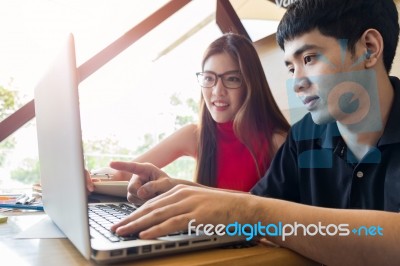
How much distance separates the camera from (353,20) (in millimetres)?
711

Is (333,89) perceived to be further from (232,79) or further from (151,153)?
(151,153)

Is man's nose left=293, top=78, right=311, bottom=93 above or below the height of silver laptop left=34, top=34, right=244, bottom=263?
above

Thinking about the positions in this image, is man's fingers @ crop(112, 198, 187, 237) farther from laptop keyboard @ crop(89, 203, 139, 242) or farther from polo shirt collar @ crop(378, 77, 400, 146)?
polo shirt collar @ crop(378, 77, 400, 146)

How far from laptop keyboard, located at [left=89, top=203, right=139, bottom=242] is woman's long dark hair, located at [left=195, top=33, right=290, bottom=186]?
0.67 m

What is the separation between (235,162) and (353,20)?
0.77 metres

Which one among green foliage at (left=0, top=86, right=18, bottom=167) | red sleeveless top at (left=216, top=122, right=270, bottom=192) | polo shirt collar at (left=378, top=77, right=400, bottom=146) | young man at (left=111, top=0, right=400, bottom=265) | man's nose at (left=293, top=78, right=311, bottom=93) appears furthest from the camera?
green foliage at (left=0, top=86, right=18, bottom=167)

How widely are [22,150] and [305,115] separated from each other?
1.66m

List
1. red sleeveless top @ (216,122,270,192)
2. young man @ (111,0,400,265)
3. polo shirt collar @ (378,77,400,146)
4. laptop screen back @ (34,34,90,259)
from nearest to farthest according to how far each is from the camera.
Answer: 1. laptop screen back @ (34,34,90,259)
2. young man @ (111,0,400,265)
3. polo shirt collar @ (378,77,400,146)
4. red sleeveless top @ (216,122,270,192)

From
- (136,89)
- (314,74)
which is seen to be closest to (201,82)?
(314,74)

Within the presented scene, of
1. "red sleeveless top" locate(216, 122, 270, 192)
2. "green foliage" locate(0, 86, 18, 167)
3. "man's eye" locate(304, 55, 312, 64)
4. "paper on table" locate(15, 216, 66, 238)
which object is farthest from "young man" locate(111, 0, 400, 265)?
"green foliage" locate(0, 86, 18, 167)

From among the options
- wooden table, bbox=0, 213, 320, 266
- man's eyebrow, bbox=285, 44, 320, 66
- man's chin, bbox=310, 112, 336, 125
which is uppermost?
man's eyebrow, bbox=285, 44, 320, 66

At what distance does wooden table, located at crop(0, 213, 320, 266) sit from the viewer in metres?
0.40

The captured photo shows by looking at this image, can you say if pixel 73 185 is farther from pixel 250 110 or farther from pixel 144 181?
pixel 250 110

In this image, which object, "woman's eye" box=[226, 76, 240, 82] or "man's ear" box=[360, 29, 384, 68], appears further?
"woman's eye" box=[226, 76, 240, 82]
